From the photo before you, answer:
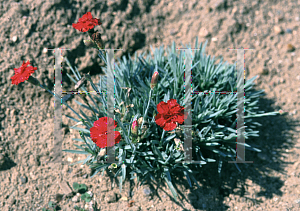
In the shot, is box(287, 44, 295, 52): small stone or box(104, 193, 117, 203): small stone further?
box(287, 44, 295, 52): small stone

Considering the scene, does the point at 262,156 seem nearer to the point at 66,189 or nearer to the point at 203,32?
the point at 203,32

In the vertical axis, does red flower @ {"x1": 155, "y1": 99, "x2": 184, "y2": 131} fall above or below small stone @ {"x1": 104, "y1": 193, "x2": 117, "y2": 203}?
above

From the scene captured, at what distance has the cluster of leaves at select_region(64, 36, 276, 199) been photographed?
1.79m

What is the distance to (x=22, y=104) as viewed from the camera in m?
2.23

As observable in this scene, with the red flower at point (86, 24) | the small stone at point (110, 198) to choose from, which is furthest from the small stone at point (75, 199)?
the red flower at point (86, 24)

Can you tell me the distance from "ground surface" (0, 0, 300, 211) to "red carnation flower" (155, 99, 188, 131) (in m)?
0.74

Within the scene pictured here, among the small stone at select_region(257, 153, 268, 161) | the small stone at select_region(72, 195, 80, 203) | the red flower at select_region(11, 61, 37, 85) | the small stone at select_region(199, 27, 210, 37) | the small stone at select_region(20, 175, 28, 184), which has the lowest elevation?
the small stone at select_region(72, 195, 80, 203)

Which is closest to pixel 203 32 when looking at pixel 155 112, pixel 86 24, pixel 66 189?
pixel 155 112

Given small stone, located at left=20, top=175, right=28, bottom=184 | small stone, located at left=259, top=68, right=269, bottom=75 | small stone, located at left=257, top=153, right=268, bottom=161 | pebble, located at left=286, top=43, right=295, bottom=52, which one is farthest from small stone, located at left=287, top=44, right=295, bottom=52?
small stone, located at left=20, top=175, right=28, bottom=184

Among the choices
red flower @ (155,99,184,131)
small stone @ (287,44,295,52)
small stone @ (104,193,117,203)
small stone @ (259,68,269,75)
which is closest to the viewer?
red flower @ (155,99,184,131)

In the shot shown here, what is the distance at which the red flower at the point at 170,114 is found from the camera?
4.61 ft

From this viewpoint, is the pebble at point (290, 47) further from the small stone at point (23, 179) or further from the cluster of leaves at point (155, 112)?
the small stone at point (23, 179)

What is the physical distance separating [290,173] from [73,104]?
6.35ft

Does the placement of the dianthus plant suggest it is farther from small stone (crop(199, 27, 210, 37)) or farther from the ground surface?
small stone (crop(199, 27, 210, 37))
